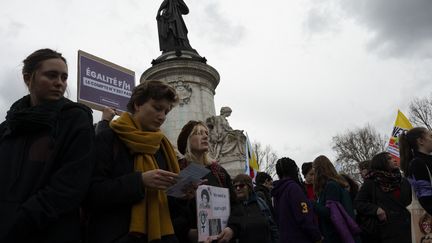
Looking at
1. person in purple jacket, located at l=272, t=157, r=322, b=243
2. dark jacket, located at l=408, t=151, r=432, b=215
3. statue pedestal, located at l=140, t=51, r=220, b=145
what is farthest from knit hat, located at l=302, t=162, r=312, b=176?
statue pedestal, located at l=140, t=51, r=220, b=145

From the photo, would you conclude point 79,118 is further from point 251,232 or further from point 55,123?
point 251,232

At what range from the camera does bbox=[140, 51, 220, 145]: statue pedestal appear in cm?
1424

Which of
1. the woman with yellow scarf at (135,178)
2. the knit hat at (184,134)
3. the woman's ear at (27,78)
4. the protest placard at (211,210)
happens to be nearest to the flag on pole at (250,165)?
the knit hat at (184,134)

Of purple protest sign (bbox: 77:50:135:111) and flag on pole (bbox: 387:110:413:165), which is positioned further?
flag on pole (bbox: 387:110:413:165)

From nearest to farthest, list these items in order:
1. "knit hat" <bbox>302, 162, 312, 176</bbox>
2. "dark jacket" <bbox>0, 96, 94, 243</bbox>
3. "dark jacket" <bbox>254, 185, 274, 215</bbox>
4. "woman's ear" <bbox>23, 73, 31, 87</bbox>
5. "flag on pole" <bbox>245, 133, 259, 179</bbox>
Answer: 1. "dark jacket" <bbox>0, 96, 94, 243</bbox>
2. "woman's ear" <bbox>23, 73, 31, 87</bbox>
3. "dark jacket" <bbox>254, 185, 274, 215</bbox>
4. "knit hat" <bbox>302, 162, 312, 176</bbox>
5. "flag on pole" <bbox>245, 133, 259, 179</bbox>

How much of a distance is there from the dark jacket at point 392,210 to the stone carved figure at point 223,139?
9586 mm

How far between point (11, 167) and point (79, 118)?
0.48m

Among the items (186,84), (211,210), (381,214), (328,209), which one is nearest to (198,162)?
(211,210)

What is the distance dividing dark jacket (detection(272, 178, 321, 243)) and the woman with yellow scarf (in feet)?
8.15

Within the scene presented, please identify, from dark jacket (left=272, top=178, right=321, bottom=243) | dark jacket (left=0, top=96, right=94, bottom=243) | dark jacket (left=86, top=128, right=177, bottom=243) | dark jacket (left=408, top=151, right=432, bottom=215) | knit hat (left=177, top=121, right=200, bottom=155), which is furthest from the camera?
dark jacket (left=272, top=178, right=321, bottom=243)

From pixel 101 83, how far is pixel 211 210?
117 inches

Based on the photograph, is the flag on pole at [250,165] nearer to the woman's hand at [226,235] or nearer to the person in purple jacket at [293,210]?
the person in purple jacket at [293,210]

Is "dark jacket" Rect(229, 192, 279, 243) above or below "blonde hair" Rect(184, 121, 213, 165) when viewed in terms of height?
below

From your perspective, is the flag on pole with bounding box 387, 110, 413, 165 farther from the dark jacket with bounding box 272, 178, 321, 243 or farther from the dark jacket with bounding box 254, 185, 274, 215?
the dark jacket with bounding box 272, 178, 321, 243
